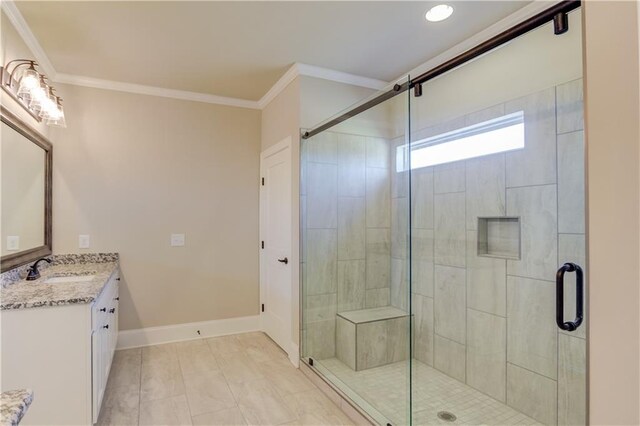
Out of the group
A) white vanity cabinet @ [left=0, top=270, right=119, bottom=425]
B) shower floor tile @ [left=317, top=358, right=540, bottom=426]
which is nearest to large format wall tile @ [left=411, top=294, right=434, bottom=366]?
shower floor tile @ [left=317, top=358, right=540, bottom=426]

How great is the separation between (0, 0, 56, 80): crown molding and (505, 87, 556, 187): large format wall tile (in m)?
3.36

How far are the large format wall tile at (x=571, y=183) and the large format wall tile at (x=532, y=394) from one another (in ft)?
3.21

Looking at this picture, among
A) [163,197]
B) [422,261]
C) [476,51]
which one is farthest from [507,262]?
[163,197]

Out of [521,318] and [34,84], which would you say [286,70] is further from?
[521,318]

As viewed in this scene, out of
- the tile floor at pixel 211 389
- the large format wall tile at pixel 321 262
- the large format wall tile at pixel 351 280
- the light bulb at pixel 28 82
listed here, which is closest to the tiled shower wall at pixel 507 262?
the large format wall tile at pixel 351 280

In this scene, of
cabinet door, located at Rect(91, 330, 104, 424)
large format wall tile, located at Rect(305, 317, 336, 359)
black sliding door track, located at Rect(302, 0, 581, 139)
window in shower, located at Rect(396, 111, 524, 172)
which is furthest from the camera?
large format wall tile, located at Rect(305, 317, 336, 359)

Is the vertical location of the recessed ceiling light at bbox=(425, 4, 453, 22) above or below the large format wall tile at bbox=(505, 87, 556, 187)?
above

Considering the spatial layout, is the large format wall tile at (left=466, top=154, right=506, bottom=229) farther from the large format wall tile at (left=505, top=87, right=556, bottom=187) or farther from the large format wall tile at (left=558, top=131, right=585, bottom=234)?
the large format wall tile at (left=558, top=131, right=585, bottom=234)

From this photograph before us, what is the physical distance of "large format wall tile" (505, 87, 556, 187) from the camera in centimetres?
217

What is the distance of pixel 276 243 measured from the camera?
3.69 metres

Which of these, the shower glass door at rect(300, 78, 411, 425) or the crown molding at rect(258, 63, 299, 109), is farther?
the crown molding at rect(258, 63, 299, 109)

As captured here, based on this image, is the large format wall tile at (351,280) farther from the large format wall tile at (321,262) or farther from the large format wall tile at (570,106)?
the large format wall tile at (570,106)

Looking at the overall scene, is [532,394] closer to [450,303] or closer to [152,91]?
[450,303]

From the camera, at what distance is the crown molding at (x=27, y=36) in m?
2.21
